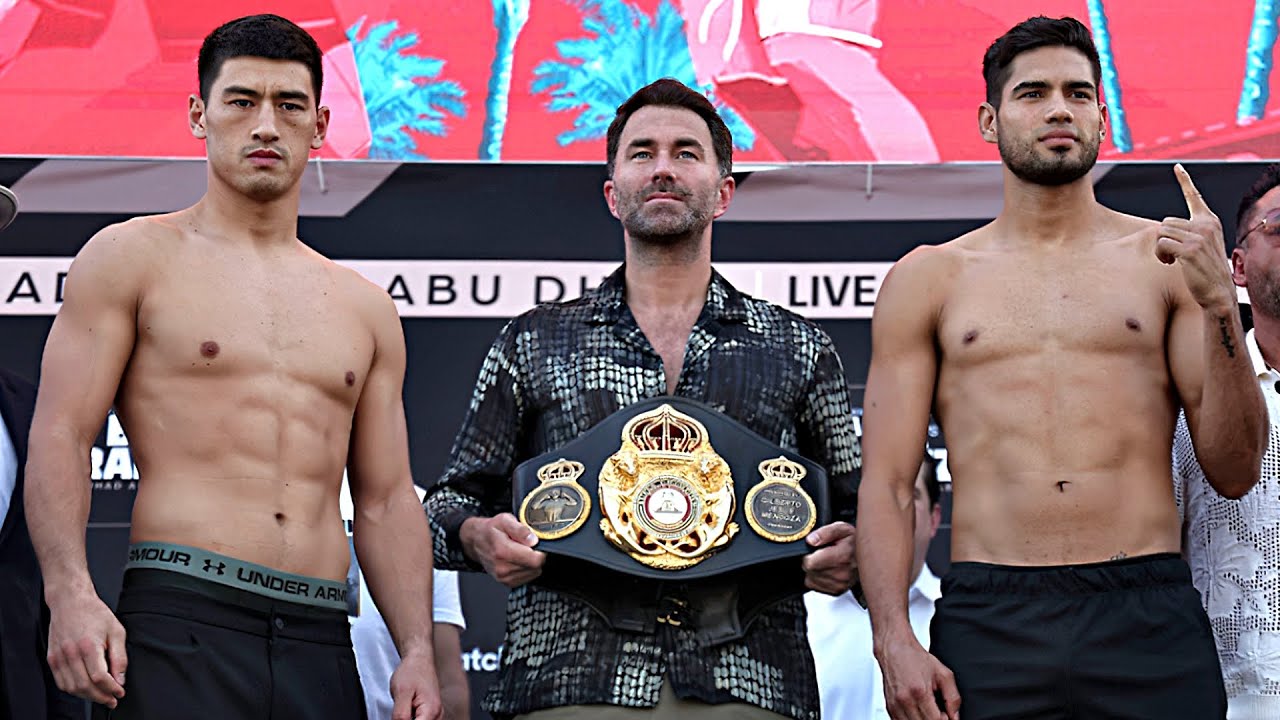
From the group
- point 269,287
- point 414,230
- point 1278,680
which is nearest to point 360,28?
point 414,230

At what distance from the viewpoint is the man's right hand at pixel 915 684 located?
10.4 feet

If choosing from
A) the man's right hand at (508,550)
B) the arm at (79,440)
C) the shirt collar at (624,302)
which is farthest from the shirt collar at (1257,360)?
the arm at (79,440)

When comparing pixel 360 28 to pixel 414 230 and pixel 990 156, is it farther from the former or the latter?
pixel 990 156

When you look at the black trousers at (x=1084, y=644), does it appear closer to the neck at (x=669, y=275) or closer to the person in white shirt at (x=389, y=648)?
the neck at (x=669, y=275)

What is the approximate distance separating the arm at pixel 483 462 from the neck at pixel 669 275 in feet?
0.98

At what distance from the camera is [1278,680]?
351 centimetres

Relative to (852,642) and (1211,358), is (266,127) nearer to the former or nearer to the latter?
(1211,358)

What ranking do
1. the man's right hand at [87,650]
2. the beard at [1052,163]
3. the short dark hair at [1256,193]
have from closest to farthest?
1. the man's right hand at [87,650]
2. the beard at [1052,163]
3. the short dark hair at [1256,193]

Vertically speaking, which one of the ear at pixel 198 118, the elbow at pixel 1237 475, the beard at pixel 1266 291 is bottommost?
the elbow at pixel 1237 475

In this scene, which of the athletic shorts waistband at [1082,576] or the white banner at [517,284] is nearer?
the athletic shorts waistband at [1082,576]

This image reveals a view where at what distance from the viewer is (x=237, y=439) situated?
3.25 metres

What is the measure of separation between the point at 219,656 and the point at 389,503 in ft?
1.87

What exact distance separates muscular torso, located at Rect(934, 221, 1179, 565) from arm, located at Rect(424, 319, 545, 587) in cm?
93

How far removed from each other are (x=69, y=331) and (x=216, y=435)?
344mm
